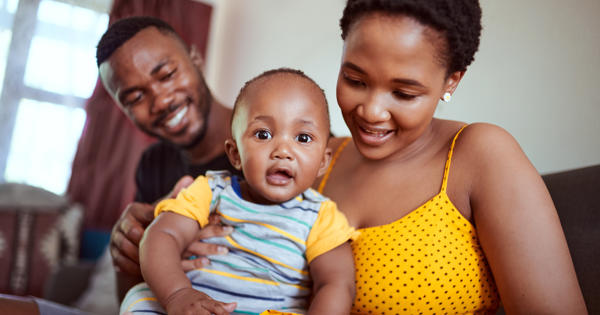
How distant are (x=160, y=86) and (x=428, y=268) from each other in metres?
1.19

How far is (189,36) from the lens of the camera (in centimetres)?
468

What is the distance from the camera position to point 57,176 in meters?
4.21

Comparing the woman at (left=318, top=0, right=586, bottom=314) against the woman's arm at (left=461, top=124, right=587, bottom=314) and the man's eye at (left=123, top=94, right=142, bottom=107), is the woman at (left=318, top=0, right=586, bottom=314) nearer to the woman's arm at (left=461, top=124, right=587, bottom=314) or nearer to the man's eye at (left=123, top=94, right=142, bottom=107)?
the woman's arm at (left=461, top=124, right=587, bottom=314)

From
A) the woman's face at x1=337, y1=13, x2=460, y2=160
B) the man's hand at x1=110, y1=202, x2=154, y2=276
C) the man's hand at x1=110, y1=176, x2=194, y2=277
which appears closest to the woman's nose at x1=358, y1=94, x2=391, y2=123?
the woman's face at x1=337, y1=13, x2=460, y2=160

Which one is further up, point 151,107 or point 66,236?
point 151,107

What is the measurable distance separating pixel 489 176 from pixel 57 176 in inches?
164

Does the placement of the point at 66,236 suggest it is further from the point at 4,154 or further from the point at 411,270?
the point at 411,270

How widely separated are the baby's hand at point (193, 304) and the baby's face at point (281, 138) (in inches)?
10.7

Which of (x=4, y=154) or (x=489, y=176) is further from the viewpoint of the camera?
(x=4, y=154)

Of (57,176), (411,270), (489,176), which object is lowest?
(57,176)

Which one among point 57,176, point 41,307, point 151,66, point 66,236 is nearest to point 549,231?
point 41,307

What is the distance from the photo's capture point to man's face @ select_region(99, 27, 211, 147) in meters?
1.65

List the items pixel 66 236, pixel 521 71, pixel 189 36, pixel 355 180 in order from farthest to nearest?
1. pixel 189 36
2. pixel 66 236
3. pixel 521 71
4. pixel 355 180

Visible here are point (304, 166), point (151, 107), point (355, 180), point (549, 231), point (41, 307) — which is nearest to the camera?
point (549, 231)
